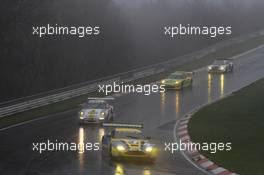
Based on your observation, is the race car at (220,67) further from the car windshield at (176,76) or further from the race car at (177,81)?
the car windshield at (176,76)

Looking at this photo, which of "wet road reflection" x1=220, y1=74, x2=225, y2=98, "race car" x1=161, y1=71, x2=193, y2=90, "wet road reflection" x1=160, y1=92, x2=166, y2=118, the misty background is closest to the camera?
"wet road reflection" x1=160, y1=92, x2=166, y2=118

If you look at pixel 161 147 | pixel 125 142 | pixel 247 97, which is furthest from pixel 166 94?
pixel 125 142

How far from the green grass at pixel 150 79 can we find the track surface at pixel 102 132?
153 centimetres

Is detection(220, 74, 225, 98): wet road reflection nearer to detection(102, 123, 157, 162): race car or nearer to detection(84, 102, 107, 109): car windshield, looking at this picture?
detection(84, 102, 107, 109): car windshield

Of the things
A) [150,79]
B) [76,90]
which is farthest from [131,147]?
[150,79]

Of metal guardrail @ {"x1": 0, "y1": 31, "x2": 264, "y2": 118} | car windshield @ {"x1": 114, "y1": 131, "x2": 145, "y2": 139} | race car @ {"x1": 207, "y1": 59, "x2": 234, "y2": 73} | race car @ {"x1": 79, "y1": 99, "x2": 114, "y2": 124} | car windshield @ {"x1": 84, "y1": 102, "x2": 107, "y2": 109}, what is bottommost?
car windshield @ {"x1": 114, "y1": 131, "x2": 145, "y2": 139}

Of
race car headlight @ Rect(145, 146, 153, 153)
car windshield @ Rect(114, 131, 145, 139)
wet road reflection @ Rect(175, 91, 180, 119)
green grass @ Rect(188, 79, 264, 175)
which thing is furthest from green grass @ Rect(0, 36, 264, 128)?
race car headlight @ Rect(145, 146, 153, 153)

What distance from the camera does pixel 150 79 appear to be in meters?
58.1

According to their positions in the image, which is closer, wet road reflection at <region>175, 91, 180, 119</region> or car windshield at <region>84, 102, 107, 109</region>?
car windshield at <region>84, 102, 107, 109</region>

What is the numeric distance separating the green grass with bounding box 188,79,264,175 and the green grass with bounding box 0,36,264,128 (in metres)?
9.44

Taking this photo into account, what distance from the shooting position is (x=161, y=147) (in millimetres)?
26531

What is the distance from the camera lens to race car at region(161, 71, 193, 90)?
1956 inches

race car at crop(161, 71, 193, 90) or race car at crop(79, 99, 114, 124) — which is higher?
race car at crop(161, 71, 193, 90)

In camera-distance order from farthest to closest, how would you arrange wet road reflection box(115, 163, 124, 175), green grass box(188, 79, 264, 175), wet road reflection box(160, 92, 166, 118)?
wet road reflection box(160, 92, 166, 118)
green grass box(188, 79, 264, 175)
wet road reflection box(115, 163, 124, 175)
